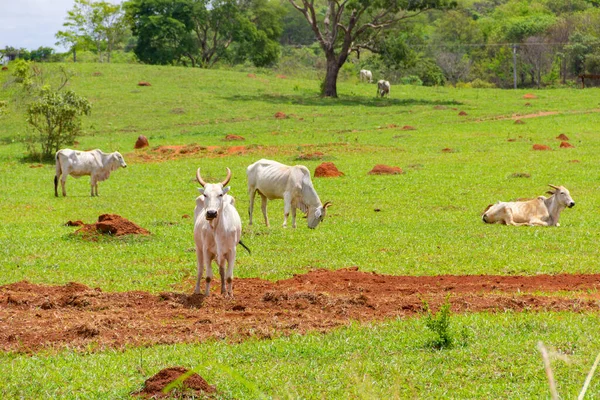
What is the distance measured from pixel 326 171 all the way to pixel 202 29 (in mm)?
49893

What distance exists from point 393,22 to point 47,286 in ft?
136

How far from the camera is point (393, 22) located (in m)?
50.8

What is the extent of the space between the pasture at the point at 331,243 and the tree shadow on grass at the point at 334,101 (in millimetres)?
2164

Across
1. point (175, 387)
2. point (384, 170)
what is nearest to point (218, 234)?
point (175, 387)

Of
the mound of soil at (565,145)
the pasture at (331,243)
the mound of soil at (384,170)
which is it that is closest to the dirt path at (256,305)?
the pasture at (331,243)

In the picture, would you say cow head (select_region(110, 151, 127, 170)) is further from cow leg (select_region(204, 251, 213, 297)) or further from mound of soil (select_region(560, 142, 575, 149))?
mound of soil (select_region(560, 142, 575, 149))

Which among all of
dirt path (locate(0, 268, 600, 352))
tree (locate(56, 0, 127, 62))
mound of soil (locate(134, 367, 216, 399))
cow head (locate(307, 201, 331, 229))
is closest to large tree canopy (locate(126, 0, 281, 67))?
tree (locate(56, 0, 127, 62))

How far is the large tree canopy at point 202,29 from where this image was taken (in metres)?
68.8

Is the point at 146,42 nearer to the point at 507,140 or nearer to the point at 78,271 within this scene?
the point at 507,140

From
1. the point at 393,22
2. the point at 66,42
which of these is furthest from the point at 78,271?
the point at 66,42

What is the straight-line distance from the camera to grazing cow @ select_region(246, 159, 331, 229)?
62.3 ft

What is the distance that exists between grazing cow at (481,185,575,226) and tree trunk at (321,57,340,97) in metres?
33.0

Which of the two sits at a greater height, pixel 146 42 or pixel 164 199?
pixel 146 42

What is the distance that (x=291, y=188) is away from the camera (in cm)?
1906
